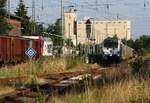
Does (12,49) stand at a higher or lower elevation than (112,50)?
higher

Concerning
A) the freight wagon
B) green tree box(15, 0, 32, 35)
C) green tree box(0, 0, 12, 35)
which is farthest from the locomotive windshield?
green tree box(15, 0, 32, 35)

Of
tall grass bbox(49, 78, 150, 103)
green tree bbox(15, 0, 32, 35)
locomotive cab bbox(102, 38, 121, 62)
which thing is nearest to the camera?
tall grass bbox(49, 78, 150, 103)

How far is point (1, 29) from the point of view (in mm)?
59812

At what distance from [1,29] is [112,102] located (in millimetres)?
47336

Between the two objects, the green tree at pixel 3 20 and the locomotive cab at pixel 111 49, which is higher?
the green tree at pixel 3 20

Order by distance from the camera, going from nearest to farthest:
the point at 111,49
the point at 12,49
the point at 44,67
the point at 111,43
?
the point at 44,67, the point at 12,49, the point at 111,43, the point at 111,49

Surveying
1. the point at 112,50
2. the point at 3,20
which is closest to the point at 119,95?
the point at 112,50

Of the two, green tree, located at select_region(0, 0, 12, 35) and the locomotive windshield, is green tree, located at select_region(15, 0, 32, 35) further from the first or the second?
the locomotive windshield

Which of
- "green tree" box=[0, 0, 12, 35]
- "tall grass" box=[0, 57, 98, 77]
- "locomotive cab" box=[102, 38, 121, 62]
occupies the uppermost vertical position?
"green tree" box=[0, 0, 12, 35]

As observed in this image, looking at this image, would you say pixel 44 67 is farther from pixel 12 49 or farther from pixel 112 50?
pixel 112 50

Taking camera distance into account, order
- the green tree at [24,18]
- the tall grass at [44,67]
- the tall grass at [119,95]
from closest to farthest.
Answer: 1. the tall grass at [119,95]
2. the tall grass at [44,67]
3. the green tree at [24,18]

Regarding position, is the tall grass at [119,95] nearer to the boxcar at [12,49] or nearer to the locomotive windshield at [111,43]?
the boxcar at [12,49]

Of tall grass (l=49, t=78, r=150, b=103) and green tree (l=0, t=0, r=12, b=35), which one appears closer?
tall grass (l=49, t=78, r=150, b=103)

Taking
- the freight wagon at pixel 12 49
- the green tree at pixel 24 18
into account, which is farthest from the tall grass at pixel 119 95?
the green tree at pixel 24 18
